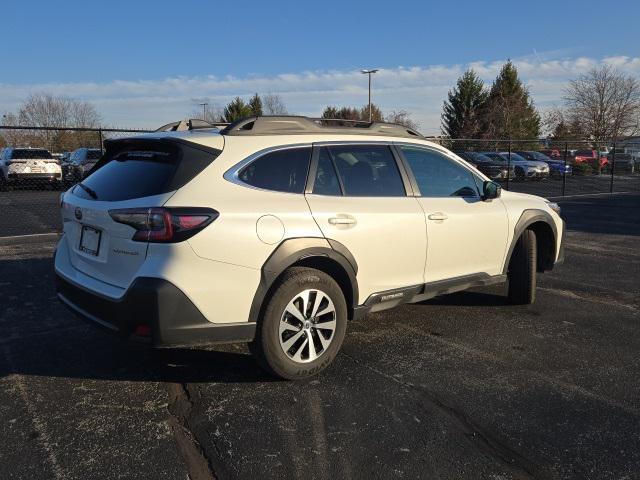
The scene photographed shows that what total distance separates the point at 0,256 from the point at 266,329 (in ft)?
20.6

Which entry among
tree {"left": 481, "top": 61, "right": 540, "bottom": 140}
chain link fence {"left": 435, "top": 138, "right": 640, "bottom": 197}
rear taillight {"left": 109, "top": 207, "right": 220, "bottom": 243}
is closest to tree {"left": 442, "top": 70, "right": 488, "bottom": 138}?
tree {"left": 481, "top": 61, "right": 540, "bottom": 140}

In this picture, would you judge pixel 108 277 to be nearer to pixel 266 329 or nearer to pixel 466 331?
pixel 266 329

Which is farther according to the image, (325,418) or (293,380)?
(293,380)

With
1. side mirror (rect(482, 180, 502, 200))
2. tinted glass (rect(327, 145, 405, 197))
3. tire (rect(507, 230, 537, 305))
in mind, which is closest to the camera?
tinted glass (rect(327, 145, 405, 197))

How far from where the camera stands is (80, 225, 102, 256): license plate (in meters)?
3.53

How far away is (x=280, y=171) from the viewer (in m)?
3.77

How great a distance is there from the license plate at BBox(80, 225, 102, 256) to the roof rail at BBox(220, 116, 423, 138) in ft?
3.47

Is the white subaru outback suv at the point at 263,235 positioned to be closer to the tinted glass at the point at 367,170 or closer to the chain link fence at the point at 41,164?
Result: the tinted glass at the point at 367,170

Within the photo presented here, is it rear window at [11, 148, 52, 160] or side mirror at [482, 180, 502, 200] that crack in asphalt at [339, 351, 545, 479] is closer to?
side mirror at [482, 180, 502, 200]

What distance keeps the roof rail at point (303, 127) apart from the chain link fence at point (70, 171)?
6263 mm

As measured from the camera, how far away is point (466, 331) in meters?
4.92

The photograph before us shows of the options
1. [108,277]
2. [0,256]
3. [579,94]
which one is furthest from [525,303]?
[579,94]

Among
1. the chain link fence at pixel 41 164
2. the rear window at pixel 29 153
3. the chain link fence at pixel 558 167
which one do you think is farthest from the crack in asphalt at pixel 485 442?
the rear window at pixel 29 153

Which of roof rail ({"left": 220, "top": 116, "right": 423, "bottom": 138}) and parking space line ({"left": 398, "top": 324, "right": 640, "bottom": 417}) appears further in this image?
roof rail ({"left": 220, "top": 116, "right": 423, "bottom": 138})
